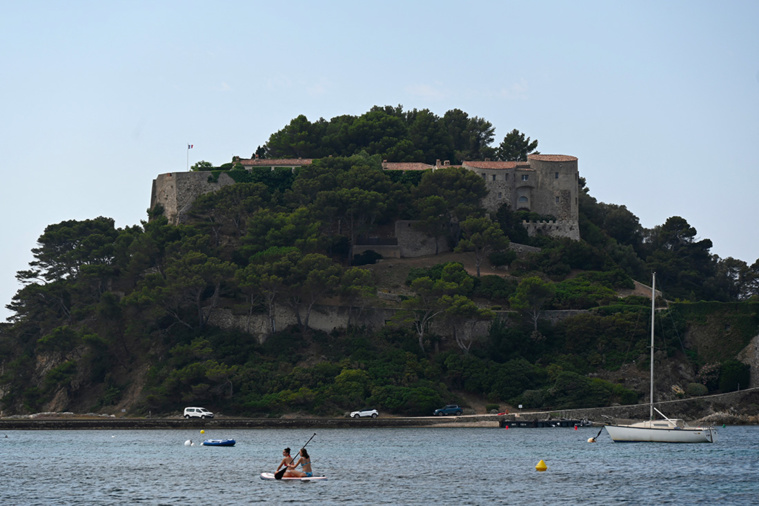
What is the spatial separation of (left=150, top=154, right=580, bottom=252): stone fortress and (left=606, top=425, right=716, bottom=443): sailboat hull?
34.7m

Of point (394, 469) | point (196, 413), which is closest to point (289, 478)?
point (394, 469)

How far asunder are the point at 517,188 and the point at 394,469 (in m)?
47.9

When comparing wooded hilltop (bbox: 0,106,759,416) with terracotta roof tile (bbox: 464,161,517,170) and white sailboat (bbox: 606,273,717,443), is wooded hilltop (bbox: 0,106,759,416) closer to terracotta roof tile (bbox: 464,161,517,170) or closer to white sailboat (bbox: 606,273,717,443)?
terracotta roof tile (bbox: 464,161,517,170)

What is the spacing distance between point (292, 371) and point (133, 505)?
119 ft

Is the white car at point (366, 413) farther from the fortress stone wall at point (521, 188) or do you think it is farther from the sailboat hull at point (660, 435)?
the fortress stone wall at point (521, 188)

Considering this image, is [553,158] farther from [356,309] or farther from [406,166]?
[356,309]

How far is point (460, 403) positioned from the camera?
72.1 meters

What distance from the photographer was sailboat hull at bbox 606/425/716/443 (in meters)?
54.4

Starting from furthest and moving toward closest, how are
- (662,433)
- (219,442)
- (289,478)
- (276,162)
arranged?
(276,162) < (219,442) < (662,433) < (289,478)

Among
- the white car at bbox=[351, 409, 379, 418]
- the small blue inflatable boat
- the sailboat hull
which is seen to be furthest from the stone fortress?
the sailboat hull

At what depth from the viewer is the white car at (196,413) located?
71.6m

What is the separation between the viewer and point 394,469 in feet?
155

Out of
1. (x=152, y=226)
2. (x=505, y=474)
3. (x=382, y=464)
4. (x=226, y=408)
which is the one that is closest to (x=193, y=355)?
(x=226, y=408)

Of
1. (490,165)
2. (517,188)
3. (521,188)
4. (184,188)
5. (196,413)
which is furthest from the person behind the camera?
(184,188)
